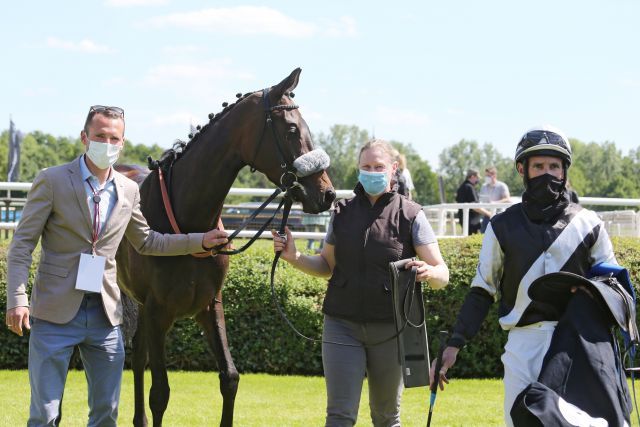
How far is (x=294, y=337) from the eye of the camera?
8.17 m

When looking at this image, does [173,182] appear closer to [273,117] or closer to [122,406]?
[273,117]

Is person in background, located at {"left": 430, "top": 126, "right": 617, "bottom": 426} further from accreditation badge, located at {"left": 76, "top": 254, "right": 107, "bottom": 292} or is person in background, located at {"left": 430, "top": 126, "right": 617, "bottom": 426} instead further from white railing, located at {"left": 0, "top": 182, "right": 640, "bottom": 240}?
white railing, located at {"left": 0, "top": 182, "right": 640, "bottom": 240}

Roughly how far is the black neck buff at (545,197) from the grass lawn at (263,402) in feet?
11.0

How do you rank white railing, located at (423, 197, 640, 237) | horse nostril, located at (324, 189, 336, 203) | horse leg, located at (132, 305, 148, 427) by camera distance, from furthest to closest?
white railing, located at (423, 197, 640, 237), horse leg, located at (132, 305, 148, 427), horse nostril, located at (324, 189, 336, 203)

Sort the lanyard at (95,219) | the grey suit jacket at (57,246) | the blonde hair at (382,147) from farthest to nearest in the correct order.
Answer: the blonde hair at (382,147)
the lanyard at (95,219)
the grey suit jacket at (57,246)

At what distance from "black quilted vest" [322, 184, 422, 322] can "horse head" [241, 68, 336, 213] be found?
0.29 m

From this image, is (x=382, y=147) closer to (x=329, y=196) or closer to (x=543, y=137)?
(x=329, y=196)

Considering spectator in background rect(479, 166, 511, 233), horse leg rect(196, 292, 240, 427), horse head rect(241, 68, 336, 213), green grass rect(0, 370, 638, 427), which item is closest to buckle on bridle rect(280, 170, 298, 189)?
horse head rect(241, 68, 336, 213)

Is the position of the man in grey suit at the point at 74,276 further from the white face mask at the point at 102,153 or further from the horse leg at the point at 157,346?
the horse leg at the point at 157,346

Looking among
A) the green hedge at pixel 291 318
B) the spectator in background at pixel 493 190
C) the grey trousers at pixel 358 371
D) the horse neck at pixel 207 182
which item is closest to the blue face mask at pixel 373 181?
the grey trousers at pixel 358 371

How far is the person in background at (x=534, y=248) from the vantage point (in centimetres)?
340

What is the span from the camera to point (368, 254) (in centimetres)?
429

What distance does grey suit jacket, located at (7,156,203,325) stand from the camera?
381cm

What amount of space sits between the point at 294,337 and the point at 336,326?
153 inches
